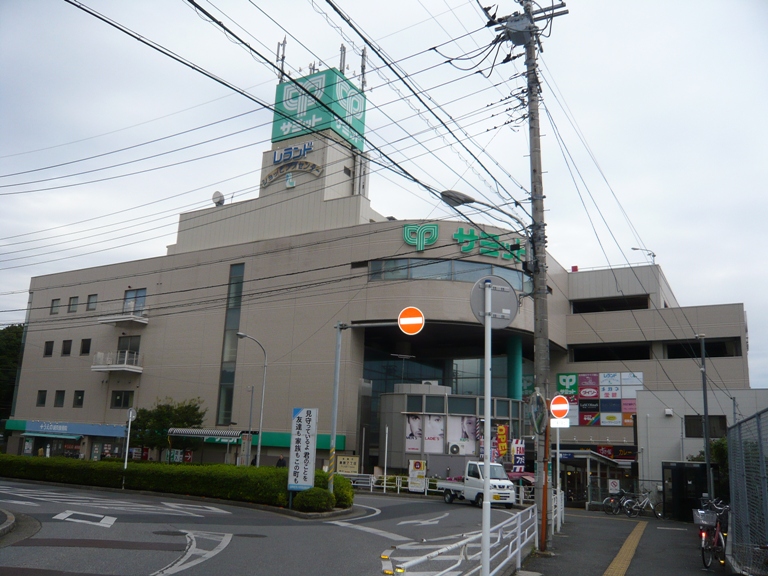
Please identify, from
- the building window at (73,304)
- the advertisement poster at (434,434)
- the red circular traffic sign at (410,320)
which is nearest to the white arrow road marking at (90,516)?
the red circular traffic sign at (410,320)

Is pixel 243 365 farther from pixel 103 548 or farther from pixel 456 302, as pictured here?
pixel 103 548

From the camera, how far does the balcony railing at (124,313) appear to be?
152 feet

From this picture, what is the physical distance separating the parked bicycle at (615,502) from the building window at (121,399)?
34.1 metres

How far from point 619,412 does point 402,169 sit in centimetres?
3637

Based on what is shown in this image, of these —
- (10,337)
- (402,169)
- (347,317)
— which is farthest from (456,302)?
(10,337)

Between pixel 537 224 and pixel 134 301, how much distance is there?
40534 mm

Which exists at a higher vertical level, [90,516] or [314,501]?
[314,501]

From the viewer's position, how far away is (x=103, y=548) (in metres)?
11.0

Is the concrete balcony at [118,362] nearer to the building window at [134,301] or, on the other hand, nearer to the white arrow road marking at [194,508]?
the building window at [134,301]

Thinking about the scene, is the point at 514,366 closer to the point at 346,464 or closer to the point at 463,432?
the point at 463,432

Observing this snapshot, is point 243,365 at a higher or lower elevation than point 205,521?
higher

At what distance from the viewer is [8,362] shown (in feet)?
203

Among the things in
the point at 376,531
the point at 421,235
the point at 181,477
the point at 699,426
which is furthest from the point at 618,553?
the point at 421,235

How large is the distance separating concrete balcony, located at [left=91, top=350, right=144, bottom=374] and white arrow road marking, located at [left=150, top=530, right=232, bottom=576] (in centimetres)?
3480
